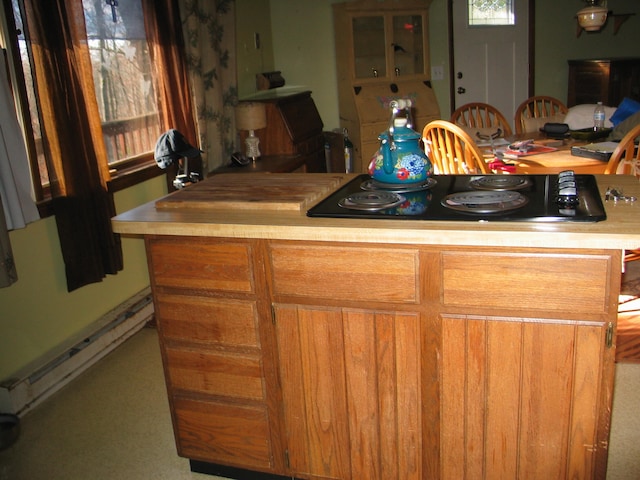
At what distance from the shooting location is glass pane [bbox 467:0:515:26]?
5.50m

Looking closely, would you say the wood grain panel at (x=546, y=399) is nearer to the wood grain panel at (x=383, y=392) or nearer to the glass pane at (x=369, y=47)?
the wood grain panel at (x=383, y=392)

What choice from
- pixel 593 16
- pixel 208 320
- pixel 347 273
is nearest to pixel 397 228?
pixel 347 273

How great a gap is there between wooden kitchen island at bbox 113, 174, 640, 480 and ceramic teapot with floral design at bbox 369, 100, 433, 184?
0.77 ft

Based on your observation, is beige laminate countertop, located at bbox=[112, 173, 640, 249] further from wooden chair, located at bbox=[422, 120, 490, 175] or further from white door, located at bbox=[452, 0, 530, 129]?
white door, located at bbox=[452, 0, 530, 129]

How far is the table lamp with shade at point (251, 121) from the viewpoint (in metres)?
3.95

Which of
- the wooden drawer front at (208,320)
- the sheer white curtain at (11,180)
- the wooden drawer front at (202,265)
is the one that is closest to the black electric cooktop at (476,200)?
the wooden drawer front at (202,265)

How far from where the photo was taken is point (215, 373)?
1.92 metres

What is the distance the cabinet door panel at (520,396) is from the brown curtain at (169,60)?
8.14ft

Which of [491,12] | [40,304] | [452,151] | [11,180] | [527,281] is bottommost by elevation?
[40,304]

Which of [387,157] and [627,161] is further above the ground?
[387,157]

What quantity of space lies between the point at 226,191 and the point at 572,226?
1.05 m

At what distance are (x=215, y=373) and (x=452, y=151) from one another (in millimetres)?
1729

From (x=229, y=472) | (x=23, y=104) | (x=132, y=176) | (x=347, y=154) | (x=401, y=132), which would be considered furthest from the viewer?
(x=347, y=154)

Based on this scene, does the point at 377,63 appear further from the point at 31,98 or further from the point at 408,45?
the point at 31,98
